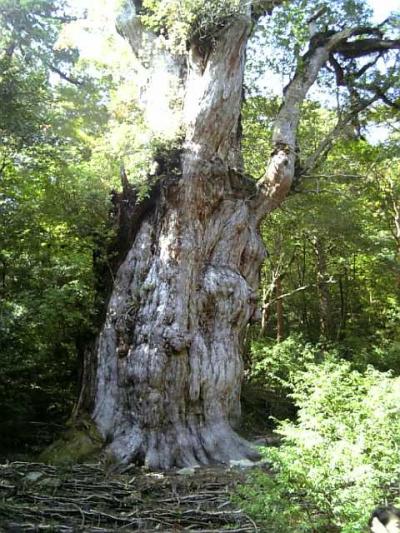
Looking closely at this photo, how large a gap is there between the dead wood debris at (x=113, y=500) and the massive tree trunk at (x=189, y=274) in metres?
0.75

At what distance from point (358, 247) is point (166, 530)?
9.39 metres

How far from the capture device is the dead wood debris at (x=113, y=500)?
15.6 ft

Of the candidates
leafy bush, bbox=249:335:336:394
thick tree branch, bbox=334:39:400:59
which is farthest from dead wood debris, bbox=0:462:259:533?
thick tree branch, bbox=334:39:400:59

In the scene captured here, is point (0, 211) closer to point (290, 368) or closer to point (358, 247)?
point (290, 368)

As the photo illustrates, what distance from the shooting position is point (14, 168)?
10.0 meters

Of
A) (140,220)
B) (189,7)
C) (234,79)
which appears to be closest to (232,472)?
(140,220)

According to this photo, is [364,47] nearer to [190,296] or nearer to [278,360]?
[278,360]

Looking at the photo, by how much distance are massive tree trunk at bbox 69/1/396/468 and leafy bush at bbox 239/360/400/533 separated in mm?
2773

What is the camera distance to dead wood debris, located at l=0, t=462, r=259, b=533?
4.76m

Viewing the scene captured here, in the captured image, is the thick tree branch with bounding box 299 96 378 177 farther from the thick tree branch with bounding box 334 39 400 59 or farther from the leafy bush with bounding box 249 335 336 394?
the leafy bush with bounding box 249 335 336 394

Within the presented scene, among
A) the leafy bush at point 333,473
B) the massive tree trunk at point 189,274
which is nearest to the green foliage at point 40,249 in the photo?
the massive tree trunk at point 189,274

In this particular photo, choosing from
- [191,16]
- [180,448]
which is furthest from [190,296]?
[191,16]

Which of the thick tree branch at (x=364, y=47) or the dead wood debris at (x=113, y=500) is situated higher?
the thick tree branch at (x=364, y=47)

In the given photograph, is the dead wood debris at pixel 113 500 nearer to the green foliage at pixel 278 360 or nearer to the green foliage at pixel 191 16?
the green foliage at pixel 278 360
